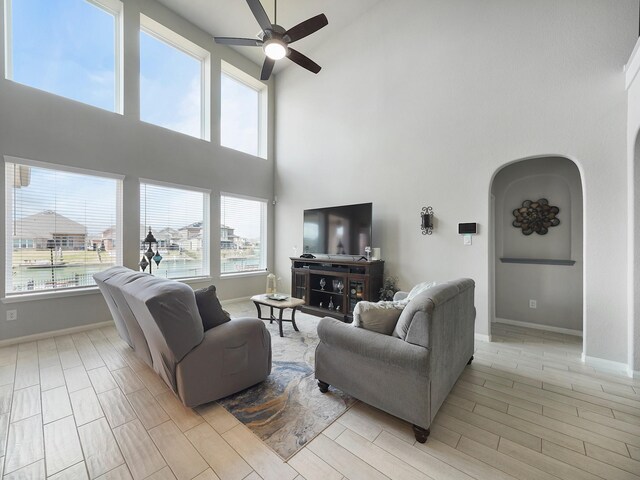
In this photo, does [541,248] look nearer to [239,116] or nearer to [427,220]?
[427,220]

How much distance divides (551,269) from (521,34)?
3.11 meters

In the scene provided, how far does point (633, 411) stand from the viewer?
2.00 m

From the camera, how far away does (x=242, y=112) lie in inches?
232

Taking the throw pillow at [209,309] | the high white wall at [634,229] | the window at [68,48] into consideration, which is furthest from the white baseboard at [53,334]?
the high white wall at [634,229]

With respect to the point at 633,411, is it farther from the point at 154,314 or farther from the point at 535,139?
the point at 154,314

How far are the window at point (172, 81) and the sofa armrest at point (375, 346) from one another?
15.0 ft

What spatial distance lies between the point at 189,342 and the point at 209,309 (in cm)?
33

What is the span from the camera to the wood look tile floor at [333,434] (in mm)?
1456

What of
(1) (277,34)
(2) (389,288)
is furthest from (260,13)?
(2) (389,288)

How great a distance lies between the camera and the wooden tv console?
13.4ft

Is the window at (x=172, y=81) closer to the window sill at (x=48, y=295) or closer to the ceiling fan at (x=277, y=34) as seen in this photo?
the ceiling fan at (x=277, y=34)

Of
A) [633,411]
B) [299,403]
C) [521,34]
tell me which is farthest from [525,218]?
[299,403]

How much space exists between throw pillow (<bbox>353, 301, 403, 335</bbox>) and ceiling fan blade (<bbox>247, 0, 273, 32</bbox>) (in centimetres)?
289

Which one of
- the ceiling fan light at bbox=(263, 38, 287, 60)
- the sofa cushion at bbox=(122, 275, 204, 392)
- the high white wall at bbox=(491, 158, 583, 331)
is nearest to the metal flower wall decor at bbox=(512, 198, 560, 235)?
the high white wall at bbox=(491, 158, 583, 331)
